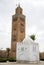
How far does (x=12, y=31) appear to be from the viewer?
44.4 meters

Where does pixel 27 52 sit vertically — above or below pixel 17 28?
below

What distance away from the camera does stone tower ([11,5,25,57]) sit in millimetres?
43062

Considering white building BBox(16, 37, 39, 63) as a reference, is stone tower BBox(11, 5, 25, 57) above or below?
above

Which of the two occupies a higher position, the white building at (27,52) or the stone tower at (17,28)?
the stone tower at (17,28)

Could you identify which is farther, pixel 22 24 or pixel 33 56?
pixel 22 24

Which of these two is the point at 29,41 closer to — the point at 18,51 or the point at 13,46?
the point at 18,51

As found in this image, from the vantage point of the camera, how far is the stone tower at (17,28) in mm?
43062

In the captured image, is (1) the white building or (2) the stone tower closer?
(1) the white building

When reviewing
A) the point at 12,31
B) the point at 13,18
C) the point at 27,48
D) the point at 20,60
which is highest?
the point at 13,18

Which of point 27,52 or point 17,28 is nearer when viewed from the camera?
point 27,52

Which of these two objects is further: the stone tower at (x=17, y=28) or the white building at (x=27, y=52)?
the stone tower at (x=17, y=28)

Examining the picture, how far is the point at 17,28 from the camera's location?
4341 centimetres

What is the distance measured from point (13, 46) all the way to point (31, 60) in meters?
19.1

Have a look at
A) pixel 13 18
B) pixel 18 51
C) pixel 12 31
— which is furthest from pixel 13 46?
pixel 18 51
